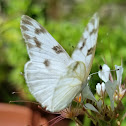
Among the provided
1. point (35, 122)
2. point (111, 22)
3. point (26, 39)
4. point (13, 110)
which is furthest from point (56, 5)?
point (26, 39)

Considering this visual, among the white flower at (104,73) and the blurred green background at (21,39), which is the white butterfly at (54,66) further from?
the blurred green background at (21,39)

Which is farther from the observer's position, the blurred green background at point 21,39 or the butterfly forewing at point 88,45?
the blurred green background at point 21,39

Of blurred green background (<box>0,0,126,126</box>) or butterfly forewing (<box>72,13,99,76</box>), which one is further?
blurred green background (<box>0,0,126,126</box>)

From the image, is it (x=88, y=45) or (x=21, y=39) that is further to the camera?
(x=21, y=39)

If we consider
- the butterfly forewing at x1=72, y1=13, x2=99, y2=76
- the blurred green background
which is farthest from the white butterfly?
the blurred green background

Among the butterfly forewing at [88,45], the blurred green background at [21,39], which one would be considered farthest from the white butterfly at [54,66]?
the blurred green background at [21,39]

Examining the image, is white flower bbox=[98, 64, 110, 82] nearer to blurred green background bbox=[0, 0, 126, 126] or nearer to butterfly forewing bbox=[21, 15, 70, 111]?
butterfly forewing bbox=[21, 15, 70, 111]

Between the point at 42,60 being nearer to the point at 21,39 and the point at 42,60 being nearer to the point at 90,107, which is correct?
the point at 90,107

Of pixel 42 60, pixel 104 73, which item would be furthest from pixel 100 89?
pixel 42 60

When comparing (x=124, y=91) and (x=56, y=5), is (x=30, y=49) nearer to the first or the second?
(x=124, y=91)
